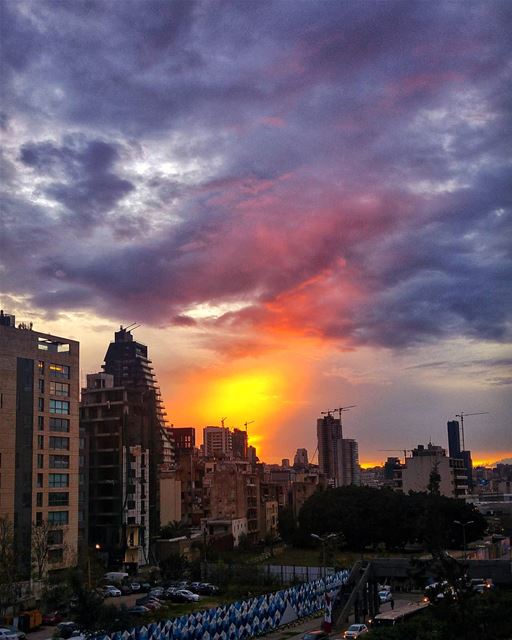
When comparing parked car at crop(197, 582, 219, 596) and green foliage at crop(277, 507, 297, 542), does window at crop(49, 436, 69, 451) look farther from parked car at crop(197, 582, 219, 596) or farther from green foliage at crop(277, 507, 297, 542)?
green foliage at crop(277, 507, 297, 542)

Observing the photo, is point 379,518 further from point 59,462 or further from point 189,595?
point 189,595

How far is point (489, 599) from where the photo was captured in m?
41.8

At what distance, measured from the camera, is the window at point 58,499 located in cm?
7150

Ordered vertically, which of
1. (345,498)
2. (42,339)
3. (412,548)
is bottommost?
(412,548)

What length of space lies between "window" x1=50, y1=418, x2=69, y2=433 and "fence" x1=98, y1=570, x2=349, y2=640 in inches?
1322

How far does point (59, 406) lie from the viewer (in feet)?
244

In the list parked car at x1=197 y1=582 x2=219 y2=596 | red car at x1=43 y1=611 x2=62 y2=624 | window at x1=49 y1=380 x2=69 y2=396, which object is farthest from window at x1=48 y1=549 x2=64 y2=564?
red car at x1=43 y1=611 x2=62 y2=624

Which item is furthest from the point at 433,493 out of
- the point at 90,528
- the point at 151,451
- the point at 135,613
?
the point at 151,451

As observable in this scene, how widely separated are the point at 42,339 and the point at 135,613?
33483 mm

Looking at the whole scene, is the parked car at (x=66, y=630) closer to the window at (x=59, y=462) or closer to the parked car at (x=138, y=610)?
the parked car at (x=138, y=610)

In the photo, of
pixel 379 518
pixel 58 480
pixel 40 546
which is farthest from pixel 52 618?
pixel 379 518

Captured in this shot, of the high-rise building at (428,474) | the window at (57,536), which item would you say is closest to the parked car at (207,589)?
the window at (57,536)

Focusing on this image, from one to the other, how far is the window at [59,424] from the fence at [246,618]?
3357cm

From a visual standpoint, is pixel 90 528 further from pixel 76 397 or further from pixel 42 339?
pixel 42 339
